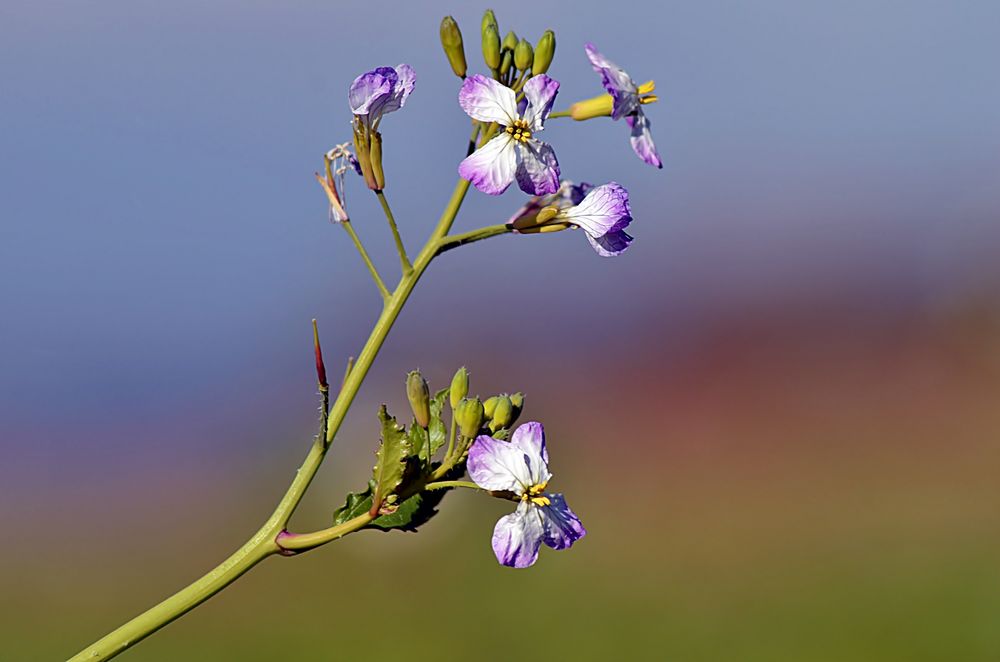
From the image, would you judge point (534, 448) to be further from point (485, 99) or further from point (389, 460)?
point (485, 99)

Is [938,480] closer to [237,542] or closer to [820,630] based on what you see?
[820,630]

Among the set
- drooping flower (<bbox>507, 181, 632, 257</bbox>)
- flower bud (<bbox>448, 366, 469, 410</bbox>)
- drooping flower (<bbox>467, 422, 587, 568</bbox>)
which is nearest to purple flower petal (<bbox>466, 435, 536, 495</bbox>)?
drooping flower (<bbox>467, 422, 587, 568</bbox>)

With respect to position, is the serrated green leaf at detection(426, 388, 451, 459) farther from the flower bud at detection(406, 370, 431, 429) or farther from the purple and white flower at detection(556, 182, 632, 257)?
the purple and white flower at detection(556, 182, 632, 257)

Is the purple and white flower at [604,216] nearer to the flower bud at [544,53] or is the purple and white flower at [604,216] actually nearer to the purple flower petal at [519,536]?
the flower bud at [544,53]

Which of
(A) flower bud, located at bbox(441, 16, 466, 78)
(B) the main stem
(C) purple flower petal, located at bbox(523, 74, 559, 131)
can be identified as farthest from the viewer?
(A) flower bud, located at bbox(441, 16, 466, 78)

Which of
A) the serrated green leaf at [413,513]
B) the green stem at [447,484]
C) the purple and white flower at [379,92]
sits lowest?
the serrated green leaf at [413,513]

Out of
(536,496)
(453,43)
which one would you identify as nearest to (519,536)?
(536,496)

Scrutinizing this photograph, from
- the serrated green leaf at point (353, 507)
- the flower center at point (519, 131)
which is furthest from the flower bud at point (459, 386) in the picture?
the flower center at point (519, 131)
